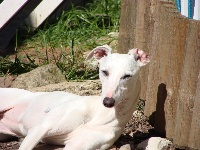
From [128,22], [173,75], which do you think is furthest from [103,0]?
[173,75]

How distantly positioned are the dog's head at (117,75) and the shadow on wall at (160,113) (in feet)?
1.51

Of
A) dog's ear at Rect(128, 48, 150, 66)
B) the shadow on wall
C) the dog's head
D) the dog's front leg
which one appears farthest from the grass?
the dog's front leg

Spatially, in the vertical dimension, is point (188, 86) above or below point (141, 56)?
below

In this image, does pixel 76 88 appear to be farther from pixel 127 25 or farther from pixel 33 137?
pixel 33 137

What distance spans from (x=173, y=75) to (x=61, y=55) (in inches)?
90.5

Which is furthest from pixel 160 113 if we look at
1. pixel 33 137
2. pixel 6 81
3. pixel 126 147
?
pixel 6 81

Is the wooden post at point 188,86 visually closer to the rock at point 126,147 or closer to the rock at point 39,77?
the rock at point 126,147

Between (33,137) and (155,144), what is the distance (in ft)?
3.49

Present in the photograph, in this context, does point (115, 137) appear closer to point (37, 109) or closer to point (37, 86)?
point (37, 109)

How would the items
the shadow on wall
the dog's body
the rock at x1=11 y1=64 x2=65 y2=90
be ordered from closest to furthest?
the dog's body, the shadow on wall, the rock at x1=11 y1=64 x2=65 y2=90

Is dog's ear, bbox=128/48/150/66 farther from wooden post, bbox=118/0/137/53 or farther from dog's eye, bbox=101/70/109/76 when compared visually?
wooden post, bbox=118/0/137/53

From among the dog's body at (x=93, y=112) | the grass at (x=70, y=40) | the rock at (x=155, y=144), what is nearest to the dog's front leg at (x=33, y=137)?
the dog's body at (x=93, y=112)

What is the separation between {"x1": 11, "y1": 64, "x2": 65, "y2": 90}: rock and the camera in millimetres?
6734

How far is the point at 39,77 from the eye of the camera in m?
6.83
